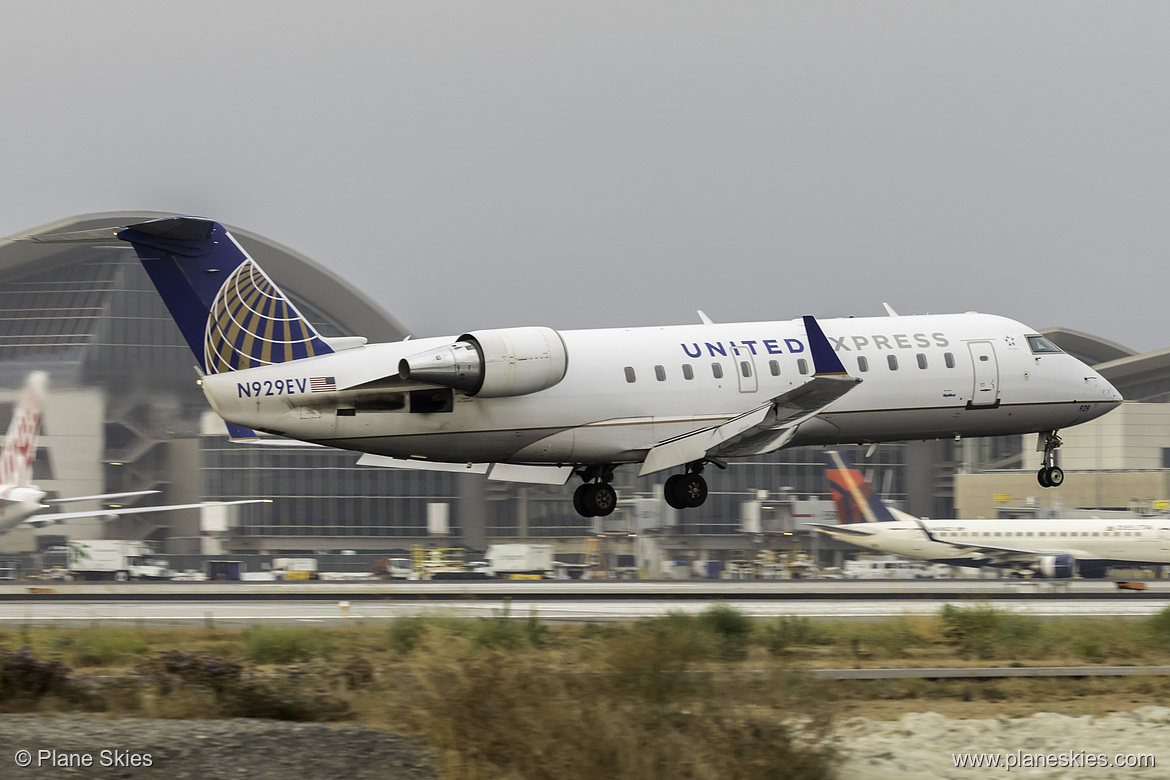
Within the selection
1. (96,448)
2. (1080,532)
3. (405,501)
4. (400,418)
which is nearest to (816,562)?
(1080,532)

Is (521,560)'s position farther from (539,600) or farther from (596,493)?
(596,493)

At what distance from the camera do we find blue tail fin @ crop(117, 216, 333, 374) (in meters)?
25.0

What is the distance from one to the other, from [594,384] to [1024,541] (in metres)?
31.5

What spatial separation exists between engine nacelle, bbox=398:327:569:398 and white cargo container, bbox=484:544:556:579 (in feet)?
149

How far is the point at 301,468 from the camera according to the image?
318 ft

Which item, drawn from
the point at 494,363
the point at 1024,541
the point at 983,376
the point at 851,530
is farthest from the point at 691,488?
the point at 851,530

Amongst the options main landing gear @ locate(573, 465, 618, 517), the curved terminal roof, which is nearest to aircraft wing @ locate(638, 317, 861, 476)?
main landing gear @ locate(573, 465, 618, 517)

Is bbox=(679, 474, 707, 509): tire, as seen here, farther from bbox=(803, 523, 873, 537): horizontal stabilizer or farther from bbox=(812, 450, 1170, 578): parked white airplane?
bbox=(803, 523, 873, 537): horizontal stabilizer

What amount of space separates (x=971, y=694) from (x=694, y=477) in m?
10.7

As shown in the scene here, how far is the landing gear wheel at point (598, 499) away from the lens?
28031mm

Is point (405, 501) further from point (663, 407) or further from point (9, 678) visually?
point (9, 678)

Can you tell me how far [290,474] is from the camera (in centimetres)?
9669

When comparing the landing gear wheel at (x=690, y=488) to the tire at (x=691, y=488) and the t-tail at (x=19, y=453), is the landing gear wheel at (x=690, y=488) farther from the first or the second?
the t-tail at (x=19, y=453)
